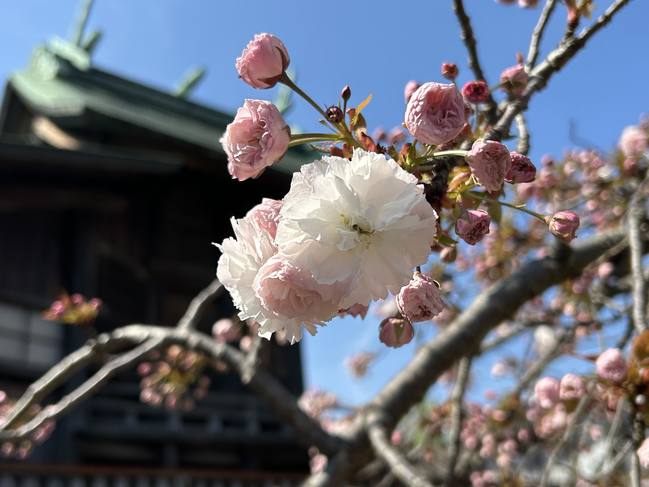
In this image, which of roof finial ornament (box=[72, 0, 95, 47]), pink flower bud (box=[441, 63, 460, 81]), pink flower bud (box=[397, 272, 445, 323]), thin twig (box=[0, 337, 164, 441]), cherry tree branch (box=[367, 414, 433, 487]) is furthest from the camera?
roof finial ornament (box=[72, 0, 95, 47])

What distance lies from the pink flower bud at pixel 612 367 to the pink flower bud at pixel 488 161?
0.76 meters

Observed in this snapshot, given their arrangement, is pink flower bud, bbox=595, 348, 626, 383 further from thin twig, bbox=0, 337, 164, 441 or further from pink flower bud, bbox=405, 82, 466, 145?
thin twig, bbox=0, 337, 164, 441

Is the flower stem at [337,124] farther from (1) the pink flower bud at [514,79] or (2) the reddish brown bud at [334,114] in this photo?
(1) the pink flower bud at [514,79]

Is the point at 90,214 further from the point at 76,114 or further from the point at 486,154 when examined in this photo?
the point at 486,154

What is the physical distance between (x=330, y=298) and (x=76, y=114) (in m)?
6.44

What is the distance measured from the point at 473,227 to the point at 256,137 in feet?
1.03

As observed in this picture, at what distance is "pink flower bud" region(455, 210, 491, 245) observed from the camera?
3.09ft

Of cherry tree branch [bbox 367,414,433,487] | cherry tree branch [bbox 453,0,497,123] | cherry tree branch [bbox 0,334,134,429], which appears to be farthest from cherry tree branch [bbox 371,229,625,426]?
cherry tree branch [bbox 453,0,497,123]

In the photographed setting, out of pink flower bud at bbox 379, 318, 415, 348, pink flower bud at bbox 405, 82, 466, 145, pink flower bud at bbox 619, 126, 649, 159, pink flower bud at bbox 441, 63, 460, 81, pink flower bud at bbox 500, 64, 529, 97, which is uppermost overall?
pink flower bud at bbox 619, 126, 649, 159

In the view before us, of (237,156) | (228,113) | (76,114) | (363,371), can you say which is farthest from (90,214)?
(237,156)

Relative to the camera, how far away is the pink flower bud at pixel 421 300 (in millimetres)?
924

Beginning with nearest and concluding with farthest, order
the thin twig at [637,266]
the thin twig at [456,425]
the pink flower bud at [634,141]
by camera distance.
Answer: the thin twig at [637,266], the thin twig at [456,425], the pink flower bud at [634,141]

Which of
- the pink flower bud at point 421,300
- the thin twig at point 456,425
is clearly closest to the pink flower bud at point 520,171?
the pink flower bud at point 421,300

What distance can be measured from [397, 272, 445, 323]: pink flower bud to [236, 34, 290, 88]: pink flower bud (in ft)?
1.22
